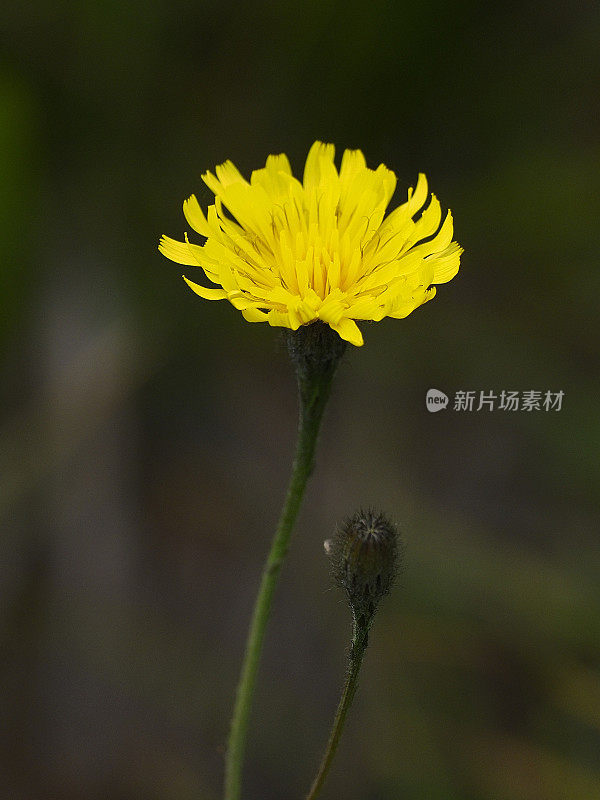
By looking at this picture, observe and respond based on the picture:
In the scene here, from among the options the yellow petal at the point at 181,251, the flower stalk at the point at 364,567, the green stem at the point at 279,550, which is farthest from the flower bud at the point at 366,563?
the yellow petal at the point at 181,251

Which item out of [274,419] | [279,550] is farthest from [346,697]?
[274,419]

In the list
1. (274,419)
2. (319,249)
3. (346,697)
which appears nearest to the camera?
(346,697)

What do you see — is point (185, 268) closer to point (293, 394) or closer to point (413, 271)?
point (293, 394)

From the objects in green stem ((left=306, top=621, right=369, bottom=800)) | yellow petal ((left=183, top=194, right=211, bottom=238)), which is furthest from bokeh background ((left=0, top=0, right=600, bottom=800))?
green stem ((left=306, top=621, right=369, bottom=800))

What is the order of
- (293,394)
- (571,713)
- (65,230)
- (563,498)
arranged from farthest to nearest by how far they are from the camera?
1. (293,394)
2. (65,230)
3. (563,498)
4. (571,713)

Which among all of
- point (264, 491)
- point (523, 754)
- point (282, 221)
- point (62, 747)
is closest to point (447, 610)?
point (523, 754)

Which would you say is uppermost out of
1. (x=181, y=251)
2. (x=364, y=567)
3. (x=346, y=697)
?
(x=181, y=251)

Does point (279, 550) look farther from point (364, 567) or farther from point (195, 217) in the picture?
point (195, 217)
